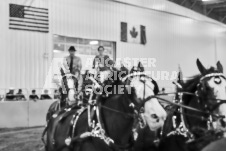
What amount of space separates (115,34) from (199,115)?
1594 cm

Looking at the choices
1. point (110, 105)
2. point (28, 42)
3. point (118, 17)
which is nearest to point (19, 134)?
point (28, 42)

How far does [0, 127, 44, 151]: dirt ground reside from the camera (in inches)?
354

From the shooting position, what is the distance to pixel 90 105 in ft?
13.8

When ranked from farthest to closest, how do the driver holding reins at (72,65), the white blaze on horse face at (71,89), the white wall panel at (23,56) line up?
the white wall panel at (23,56)
the driver holding reins at (72,65)
the white blaze on horse face at (71,89)

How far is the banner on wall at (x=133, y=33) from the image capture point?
20159 mm

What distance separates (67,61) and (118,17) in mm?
13149

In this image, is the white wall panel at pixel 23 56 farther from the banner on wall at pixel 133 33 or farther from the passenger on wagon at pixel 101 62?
the passenger on wagon at pixel 101 62

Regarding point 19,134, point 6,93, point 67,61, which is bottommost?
point 19,134

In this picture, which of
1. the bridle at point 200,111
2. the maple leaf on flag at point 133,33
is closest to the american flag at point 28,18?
the maple leaf on flag at point 133,33

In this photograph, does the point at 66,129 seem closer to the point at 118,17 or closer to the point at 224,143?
the point at 224,143

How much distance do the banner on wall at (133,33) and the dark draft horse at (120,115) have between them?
640 inches

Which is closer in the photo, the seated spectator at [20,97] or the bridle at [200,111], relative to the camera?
the bridle at [200,111]

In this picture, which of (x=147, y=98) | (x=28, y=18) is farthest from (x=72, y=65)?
(x=28, y=18)

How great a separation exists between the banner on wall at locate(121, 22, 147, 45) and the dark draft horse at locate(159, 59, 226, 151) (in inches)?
620
